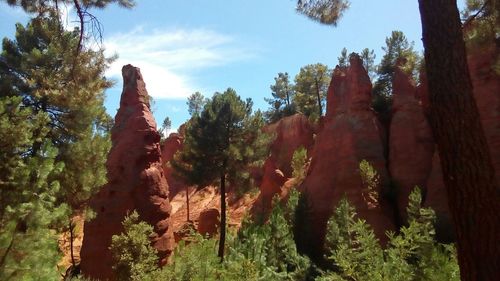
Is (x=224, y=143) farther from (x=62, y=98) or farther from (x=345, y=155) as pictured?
(x=62, y=98)

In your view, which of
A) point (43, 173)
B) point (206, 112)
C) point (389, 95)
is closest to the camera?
point (43, 173)

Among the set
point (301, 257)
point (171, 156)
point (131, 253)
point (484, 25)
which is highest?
point (171, 156)

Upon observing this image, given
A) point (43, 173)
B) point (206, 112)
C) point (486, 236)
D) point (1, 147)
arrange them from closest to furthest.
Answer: point (486, 236)
point (43, 173)
point (1, 147)
point (206, 112)

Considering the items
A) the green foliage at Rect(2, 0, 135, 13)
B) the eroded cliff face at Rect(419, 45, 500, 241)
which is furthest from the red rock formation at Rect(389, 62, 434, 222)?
the green foliage at Rect(2, 0, 135, 13)

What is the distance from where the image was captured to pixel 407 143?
2581 cm

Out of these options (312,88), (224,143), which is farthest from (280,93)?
(224,143)

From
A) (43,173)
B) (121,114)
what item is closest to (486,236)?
(43,173)

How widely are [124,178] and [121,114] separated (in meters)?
4.73

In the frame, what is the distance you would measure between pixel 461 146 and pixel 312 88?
5183 cm

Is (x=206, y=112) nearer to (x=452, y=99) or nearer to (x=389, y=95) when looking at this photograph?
(x=389, y=95)

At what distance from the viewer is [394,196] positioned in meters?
24.8

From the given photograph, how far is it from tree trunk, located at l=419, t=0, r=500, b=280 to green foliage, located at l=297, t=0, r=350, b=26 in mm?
3032

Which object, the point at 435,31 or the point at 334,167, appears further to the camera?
the point at 334,167

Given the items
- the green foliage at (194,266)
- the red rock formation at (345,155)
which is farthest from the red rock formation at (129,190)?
the green foliage at (194,266)
